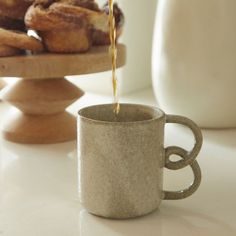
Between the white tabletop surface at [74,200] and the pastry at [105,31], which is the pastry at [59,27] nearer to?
the pastry at [105,31]

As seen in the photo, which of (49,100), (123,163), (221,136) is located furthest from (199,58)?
(123,163)

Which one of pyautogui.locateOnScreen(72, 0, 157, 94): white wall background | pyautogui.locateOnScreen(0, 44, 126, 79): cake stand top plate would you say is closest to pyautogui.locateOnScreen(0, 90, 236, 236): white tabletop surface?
pyautogui.locateOnScreen(0, 44, 126, 79): cake stand top plate

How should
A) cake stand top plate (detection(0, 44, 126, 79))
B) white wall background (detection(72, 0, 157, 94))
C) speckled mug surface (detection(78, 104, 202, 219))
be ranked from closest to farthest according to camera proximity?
1. speckled mug surface (detection(78, 104, 202, 219))
2. cake stand top plate (detection(0, 44, 126, 79))
3. white wall background (detection(72, 0, 157, 94))

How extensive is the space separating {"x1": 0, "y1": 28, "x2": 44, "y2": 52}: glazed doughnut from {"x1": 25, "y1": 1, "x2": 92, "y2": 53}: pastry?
0.8 inches

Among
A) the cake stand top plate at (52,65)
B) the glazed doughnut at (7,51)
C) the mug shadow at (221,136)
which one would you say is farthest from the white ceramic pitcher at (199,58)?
the glazed doughnut at (7,51)

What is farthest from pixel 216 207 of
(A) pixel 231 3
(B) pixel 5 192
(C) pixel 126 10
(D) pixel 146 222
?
(C) pixel 126 10

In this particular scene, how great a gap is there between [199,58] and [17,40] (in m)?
0.26

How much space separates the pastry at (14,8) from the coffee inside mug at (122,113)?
299 millimetres

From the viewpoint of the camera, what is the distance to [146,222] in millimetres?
449

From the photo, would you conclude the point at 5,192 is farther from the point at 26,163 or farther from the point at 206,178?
the point at 206,178

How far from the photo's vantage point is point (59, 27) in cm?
66

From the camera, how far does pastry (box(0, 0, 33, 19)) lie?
698 mm

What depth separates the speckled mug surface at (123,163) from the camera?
16.8 inches

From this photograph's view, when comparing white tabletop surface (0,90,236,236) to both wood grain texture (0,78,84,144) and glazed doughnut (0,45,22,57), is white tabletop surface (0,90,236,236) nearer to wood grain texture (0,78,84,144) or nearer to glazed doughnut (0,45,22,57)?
wood grain texture (0,78,84,144)
